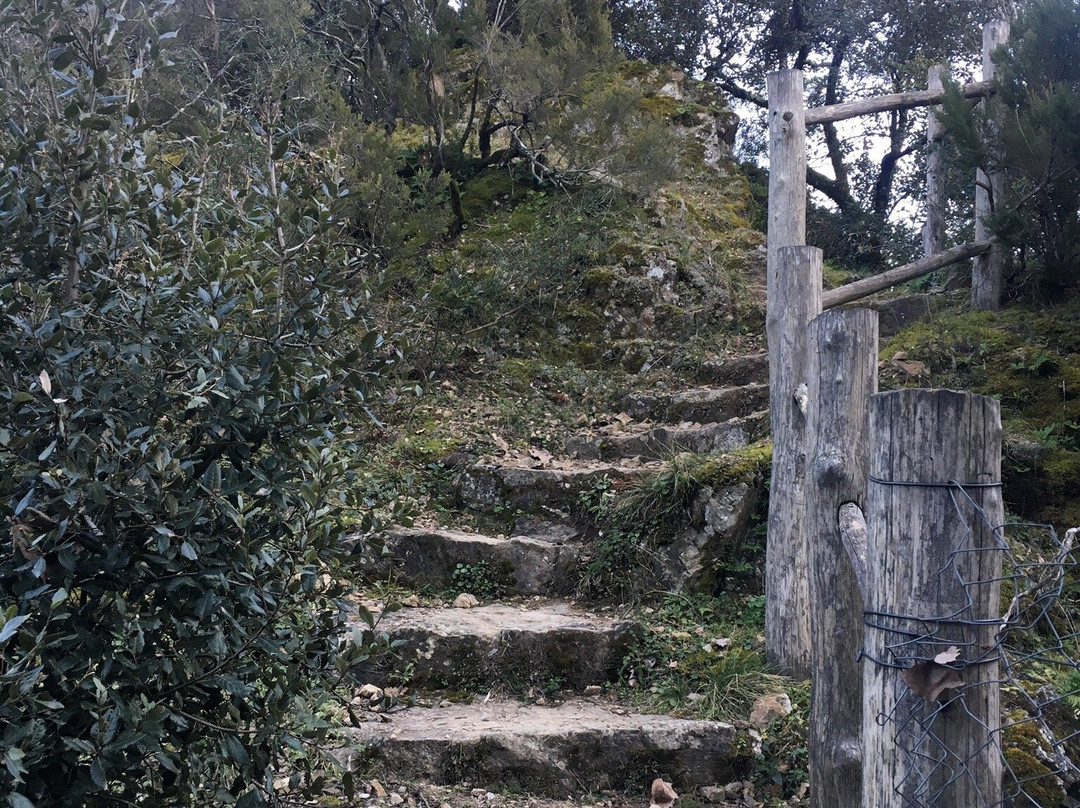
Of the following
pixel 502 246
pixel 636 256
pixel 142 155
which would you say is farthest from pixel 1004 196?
pixel 142 155

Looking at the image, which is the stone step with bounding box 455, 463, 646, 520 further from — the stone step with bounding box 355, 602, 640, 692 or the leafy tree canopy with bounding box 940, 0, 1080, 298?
the leafy tree canopy with bounding box 940, 0, 1080, 298

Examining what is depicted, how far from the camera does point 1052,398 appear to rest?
17.5ft

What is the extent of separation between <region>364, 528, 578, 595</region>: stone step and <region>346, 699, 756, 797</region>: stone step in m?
1.28

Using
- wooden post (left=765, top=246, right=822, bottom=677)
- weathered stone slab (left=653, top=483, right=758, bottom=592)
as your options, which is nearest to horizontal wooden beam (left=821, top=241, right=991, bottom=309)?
wooden post (left=765, top=246, right=822, bottom=677)

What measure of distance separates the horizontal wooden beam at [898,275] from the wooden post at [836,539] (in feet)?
8.07

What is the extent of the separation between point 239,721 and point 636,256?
20.5ft

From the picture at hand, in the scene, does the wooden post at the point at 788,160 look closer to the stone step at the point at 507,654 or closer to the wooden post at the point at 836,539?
the wooden post at the point at 836,539

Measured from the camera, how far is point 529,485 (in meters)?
5.50

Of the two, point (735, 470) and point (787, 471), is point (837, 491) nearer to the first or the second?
point (787, 471)

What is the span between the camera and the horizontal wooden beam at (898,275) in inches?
221

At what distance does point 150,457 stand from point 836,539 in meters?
2.34

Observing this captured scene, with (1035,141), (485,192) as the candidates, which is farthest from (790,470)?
(485,192)

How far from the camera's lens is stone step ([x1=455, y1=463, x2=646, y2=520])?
539cm

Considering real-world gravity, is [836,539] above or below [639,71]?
below
